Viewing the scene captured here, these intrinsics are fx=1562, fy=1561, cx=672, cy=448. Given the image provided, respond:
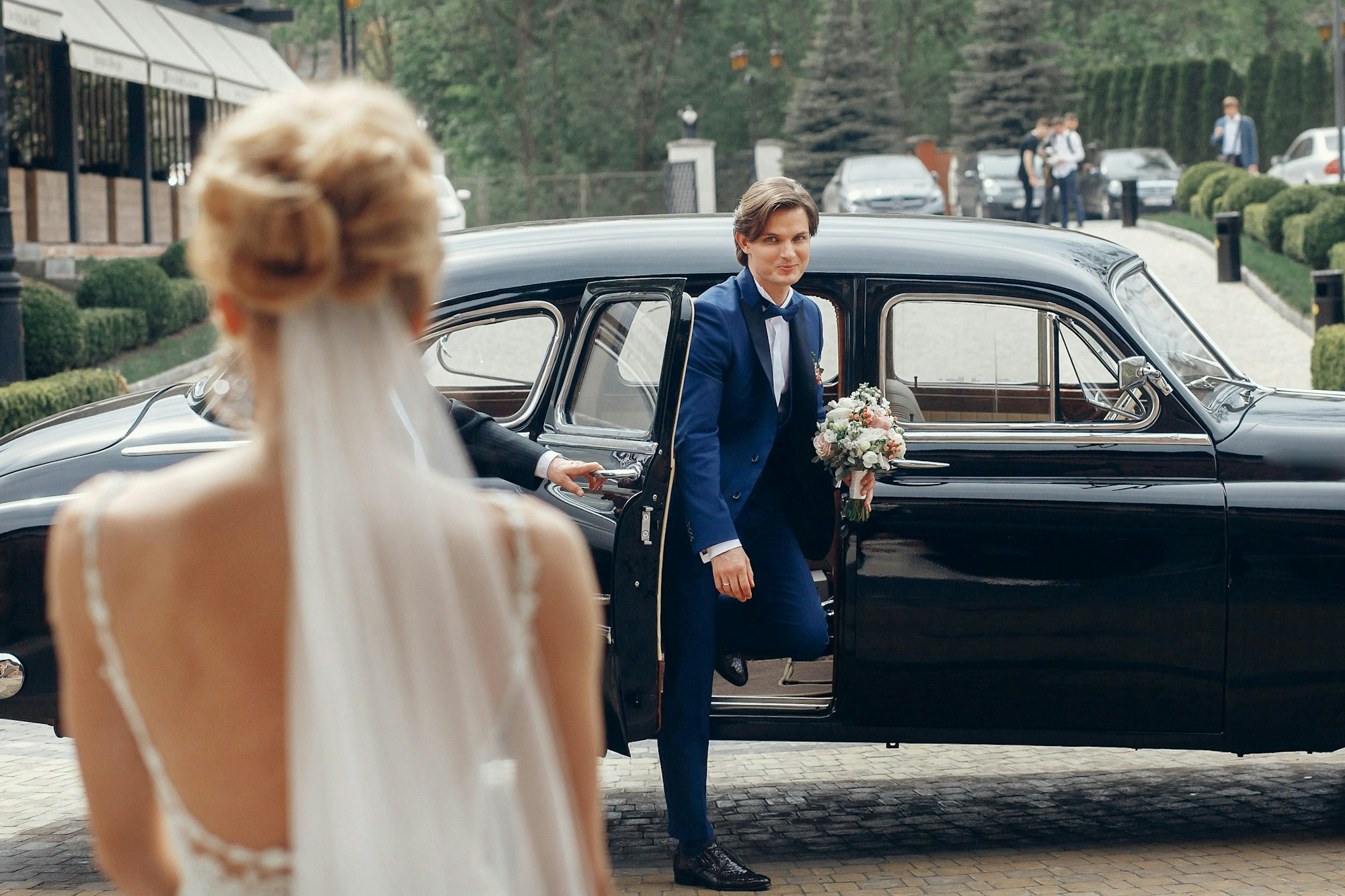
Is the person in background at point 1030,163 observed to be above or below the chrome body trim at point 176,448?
above

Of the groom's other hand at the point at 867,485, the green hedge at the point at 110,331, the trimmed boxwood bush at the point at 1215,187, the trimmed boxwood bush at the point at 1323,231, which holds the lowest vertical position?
the groom's other hand at the point at 867,485

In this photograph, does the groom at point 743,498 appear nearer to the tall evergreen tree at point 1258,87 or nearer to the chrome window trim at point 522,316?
the chrome window trim at point 522,316

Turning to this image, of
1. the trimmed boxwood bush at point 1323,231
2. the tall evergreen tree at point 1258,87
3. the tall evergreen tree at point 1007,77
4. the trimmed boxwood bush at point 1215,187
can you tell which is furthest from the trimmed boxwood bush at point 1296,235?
the tall evergreen tree at point 1258,87

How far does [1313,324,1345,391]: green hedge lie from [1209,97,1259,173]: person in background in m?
19.2

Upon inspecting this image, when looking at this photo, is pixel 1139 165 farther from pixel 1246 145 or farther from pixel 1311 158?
pixel 1246 145

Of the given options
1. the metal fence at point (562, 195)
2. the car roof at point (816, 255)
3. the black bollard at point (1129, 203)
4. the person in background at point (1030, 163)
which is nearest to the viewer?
the car roof at point (816, 255)

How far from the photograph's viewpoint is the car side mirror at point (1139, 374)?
517 centimetres

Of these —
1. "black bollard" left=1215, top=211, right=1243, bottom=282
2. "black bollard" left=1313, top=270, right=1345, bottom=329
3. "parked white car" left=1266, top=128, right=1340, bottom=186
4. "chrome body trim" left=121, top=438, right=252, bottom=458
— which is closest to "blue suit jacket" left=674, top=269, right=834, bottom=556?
"chrome body trim" left=121, top=438, right=252, bottom=458

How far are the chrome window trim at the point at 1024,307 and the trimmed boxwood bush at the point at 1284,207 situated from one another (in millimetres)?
18665

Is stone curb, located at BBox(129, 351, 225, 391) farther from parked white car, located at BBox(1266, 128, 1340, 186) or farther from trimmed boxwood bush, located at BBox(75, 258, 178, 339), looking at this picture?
parked white car, located at BBox(1266, 128, 1340, 186)

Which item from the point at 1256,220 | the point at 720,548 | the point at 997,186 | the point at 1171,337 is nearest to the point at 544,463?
the point at 720,548

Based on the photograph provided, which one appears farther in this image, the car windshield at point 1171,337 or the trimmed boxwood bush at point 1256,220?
the trimmed boxwood bush at point 1256,220

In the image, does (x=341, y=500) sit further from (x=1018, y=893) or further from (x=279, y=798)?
(x=1018, y=893)

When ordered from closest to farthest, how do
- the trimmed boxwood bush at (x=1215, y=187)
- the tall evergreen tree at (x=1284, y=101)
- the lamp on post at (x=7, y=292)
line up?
the lamp on post at (x=7, y=292), the trimmed boxwood bush at (x=1215, y=187), the tall evergreen tree at (x=1284, y=101)
